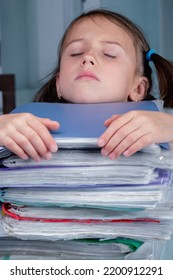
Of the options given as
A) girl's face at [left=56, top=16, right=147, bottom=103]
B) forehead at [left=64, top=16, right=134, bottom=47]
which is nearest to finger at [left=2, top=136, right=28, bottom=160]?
girl's face at [left=56, top=16, right=147, bottom=103]

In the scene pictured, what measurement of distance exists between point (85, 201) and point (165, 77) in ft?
1.76

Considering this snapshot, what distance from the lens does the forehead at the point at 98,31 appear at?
848 millimetres

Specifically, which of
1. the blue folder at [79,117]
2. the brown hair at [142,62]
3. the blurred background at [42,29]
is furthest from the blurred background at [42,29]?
the blue folder at [79,117]

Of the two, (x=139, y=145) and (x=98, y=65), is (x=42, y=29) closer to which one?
(x=98, y=65)

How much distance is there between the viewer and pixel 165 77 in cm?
99

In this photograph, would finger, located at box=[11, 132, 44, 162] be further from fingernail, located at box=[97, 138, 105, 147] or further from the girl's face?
the girl's face

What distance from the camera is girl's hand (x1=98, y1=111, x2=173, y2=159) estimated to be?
1.71ft

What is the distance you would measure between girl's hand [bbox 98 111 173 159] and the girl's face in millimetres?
207

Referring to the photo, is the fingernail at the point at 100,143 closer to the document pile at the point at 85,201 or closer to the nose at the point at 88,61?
the document pile at the point at 85,201

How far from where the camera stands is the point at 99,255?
21.8 inches

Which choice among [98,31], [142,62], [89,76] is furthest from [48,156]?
[142,62]

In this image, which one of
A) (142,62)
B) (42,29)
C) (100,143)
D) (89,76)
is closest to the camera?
(100,143)
